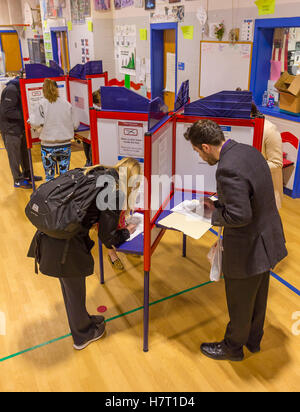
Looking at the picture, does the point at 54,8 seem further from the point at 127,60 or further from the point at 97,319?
the point at 97,319

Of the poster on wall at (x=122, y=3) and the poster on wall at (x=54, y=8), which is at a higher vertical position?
the poster on wall at (x=54, y=8)

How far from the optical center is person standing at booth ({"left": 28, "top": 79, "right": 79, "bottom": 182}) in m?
4.18

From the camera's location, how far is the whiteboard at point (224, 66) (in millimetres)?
4922

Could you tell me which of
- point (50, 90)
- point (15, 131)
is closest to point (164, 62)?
point (15, 131)

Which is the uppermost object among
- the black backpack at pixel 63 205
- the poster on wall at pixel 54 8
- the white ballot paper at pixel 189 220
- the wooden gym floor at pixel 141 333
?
the poster on wall at pixel 54 8

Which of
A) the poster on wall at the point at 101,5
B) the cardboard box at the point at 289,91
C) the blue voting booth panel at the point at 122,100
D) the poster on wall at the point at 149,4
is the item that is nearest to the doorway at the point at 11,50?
the poster on wall at the point at 101,5

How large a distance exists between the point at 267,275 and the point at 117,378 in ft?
3.58

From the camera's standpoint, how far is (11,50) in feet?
40.6

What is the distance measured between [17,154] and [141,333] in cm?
347

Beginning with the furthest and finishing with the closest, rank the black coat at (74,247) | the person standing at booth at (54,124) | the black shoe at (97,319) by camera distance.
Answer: the person standing at booth at (54,124), the black shoe at (97,319), the black coat at (74,247)

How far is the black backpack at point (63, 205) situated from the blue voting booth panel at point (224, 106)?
39.1 inches

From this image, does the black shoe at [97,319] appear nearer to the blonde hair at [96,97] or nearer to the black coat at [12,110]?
the blonde hair at [96,97]

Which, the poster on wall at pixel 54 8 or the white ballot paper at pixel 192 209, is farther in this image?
the poster on wall at pixel 54 8
